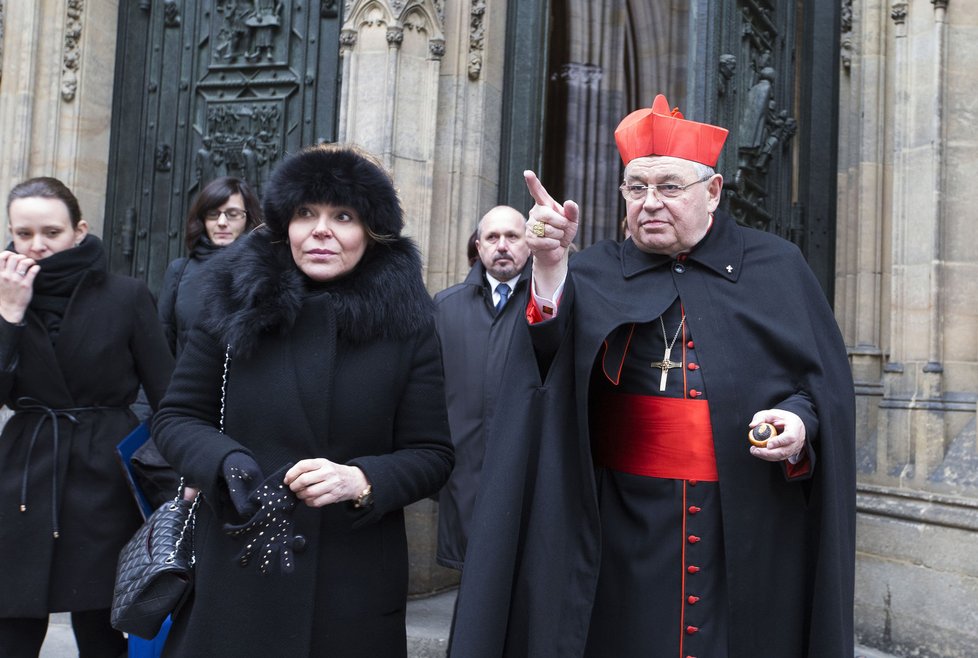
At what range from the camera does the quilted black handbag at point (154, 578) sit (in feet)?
7.84

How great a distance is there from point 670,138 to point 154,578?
172 cm

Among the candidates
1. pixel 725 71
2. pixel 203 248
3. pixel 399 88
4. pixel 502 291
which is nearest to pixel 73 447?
pixel 203 248

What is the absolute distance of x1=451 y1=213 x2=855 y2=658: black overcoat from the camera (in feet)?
8.39

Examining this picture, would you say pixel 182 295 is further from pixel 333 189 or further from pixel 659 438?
pixel 659 438

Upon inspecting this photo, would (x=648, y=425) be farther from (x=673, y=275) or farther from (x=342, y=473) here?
(x=342, y=473)

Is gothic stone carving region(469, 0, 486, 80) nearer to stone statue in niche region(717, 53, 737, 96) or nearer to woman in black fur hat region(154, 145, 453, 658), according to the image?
stone statue in niche region(717, 53, 737, 96)

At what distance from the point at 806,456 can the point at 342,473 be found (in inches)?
45.9

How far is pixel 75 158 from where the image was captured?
7.06 m

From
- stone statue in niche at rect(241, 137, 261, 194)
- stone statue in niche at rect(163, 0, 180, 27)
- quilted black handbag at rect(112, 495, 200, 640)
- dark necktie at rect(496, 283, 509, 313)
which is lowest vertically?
quilted black handbag at rect(112, 495, 200, 640)

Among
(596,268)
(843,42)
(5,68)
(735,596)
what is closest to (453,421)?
(596,268)

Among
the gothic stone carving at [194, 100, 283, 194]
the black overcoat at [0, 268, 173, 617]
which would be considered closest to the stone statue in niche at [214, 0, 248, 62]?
the gothic stone carving at [194, 100, 283, 194]

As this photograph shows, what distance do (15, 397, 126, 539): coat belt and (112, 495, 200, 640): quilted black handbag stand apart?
3.74ft

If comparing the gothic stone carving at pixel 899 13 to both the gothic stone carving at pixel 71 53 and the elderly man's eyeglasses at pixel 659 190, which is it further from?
the gothic stone carving at pixel 71 53

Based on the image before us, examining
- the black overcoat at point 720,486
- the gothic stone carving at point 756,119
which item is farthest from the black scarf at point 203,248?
the gothic stone carving at point 756,119
